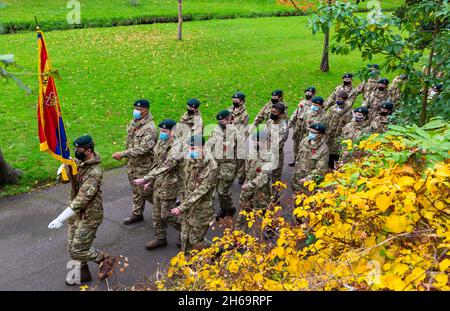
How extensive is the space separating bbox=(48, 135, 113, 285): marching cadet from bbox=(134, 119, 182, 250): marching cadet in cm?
93

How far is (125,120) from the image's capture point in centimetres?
1294

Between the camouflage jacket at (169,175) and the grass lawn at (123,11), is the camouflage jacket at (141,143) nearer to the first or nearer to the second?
the camouflage jacket at (169,175)

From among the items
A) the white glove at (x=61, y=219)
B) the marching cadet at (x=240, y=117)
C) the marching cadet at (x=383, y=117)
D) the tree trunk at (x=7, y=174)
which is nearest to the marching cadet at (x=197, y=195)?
the white glove at (x=61, y=219)

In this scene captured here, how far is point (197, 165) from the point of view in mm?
6461

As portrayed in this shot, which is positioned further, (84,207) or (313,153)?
(313,153)

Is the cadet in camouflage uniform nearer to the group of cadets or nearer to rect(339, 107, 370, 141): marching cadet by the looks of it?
the group of cadets

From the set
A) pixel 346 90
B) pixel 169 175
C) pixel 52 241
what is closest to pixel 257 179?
pixel 169 175

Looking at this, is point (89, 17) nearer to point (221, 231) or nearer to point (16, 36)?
point (16, 36)

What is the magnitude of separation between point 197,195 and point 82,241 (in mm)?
1626

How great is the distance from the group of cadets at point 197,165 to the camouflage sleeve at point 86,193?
1 cm

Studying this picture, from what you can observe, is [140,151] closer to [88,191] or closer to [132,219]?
[132,219]

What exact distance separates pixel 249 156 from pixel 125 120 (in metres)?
6.09

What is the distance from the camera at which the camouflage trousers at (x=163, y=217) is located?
711 centimetres
